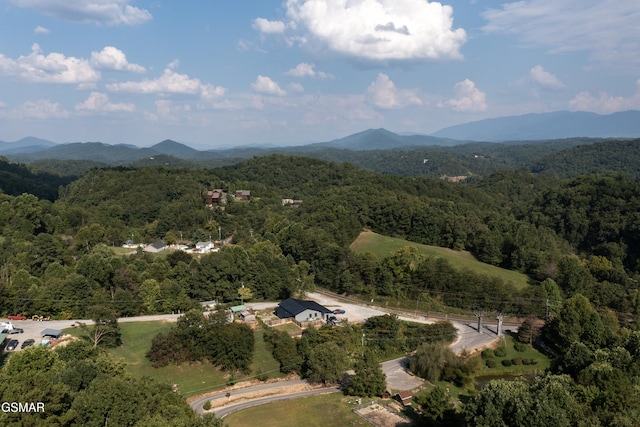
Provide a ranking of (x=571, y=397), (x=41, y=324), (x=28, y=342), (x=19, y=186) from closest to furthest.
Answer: (x=571, y=397), (x=28, y=342), (x=41, y=324), (x=19, y=186)

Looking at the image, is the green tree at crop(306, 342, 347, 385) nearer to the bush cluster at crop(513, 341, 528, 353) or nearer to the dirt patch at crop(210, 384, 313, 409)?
the dirt patch at crop(210, 384, 313, 409)

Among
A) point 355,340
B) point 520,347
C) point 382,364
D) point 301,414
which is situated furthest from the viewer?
point 520,347

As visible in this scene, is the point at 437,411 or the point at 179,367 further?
the point at 179,367

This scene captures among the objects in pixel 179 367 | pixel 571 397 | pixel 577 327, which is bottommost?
pixel 179 367

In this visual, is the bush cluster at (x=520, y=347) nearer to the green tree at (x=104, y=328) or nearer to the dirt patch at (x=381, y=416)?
the dirt patch at (x=381, y=416)

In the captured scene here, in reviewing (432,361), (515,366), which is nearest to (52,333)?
(432,361)

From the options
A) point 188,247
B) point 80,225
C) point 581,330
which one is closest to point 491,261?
point 581,330

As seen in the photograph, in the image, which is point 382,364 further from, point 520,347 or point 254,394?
point 520,347

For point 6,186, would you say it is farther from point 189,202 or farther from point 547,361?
point 547,361
